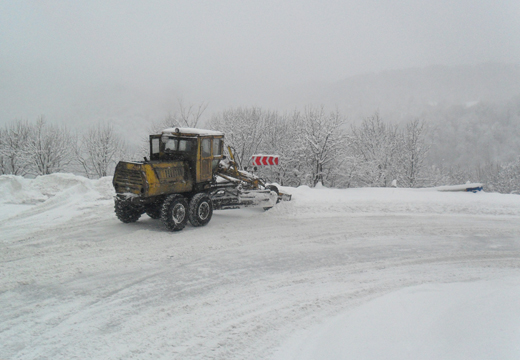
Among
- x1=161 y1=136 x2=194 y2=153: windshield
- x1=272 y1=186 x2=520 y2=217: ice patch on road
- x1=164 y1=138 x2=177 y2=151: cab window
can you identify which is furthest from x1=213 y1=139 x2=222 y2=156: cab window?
x1=272 y1=186 x2=520 y2=217: ice patch on road

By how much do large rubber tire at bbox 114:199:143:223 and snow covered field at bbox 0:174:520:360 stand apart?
241 millimetres

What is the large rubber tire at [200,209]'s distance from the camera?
8953 mm

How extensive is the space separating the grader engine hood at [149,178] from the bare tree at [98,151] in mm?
35448

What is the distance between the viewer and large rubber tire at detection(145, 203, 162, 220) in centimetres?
928

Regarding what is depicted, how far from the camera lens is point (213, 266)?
6367mm

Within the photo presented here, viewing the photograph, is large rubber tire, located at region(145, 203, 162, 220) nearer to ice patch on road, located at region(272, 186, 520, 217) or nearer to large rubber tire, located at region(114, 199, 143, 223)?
large rubber tire, located at region(114, 199, 143, 223)

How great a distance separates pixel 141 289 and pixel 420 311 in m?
4.14

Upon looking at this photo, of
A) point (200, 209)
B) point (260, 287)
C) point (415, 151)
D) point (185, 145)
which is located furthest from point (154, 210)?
point (415, 151)

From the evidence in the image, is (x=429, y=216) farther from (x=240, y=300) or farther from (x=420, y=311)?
(x=240, y=300)

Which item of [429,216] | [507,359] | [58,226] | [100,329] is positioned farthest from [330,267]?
[58,226]

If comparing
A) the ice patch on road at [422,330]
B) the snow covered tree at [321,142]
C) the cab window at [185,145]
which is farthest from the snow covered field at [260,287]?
the snow covered tree at [321,142]

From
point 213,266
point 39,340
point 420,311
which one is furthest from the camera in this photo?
point 213,266

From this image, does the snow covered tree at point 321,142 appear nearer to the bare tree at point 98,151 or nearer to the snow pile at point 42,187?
the snow pile at point 42,187

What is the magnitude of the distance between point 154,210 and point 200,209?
4.58 feet
